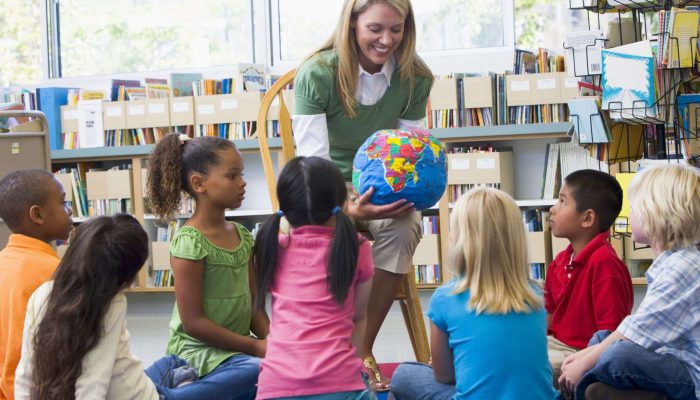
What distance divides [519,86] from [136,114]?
2229 millimetres

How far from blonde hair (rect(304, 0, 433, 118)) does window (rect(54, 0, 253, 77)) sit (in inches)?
130

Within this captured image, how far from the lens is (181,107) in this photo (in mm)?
5258

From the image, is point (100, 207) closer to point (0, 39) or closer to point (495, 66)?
Answer: point (0, 39)

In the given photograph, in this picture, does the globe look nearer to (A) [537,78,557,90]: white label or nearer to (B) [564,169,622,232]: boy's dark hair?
(B) [564,169,622,232]: boy's dark hair

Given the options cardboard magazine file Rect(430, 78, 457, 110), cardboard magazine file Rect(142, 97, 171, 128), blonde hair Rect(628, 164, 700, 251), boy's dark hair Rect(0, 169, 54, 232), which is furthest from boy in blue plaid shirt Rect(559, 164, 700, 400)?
cardboard magazine file Rect(142, 97, 171, 128)

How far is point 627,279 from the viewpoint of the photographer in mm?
2408

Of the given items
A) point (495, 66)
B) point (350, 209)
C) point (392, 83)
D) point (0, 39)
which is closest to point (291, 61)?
point (495, 66)

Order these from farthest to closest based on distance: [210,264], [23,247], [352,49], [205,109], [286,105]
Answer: [205,109]
[286,105]
[352,49]
[210,264]
[23,247]

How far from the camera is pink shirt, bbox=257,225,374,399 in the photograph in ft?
6.33

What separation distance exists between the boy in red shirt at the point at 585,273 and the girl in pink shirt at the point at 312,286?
64 centimetres

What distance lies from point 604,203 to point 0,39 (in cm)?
521

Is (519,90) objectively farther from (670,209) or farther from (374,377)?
(670,209)

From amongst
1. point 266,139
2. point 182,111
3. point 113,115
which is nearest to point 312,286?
point 266,139

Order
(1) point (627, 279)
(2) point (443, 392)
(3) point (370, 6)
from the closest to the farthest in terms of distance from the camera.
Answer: (2) point (443, 392) → (1) point (627, 279) → (3) point (370, 6)
